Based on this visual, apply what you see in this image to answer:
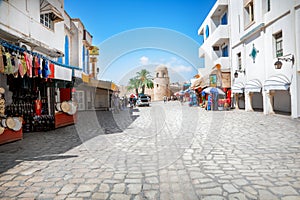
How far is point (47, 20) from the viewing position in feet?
43.5

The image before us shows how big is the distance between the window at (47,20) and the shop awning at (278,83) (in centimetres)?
1372

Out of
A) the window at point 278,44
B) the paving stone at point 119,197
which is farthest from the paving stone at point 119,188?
the window at point 278,44

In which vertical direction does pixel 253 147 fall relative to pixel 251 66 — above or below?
below

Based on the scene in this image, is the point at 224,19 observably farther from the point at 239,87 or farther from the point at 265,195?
the point at 265,195

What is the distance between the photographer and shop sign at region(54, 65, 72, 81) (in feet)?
30.0

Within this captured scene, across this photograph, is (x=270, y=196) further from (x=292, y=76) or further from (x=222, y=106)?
(x=222, y=106)

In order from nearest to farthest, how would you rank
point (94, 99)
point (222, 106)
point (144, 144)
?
point (144, 144)
point (222, 106)
point (94, 99)

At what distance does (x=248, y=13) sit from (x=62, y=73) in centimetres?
1515

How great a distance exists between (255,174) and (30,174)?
13.9 feet

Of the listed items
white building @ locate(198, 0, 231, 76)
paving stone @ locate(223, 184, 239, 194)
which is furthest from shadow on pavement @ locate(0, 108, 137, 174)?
white building @ locate(198, 0, 231, 76)

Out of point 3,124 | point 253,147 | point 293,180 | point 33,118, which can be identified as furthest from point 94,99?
point 293,180

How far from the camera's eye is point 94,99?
1007 inches

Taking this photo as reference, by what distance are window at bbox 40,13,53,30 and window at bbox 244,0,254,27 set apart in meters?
14.0

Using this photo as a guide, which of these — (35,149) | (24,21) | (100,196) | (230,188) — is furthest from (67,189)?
(24,21)
